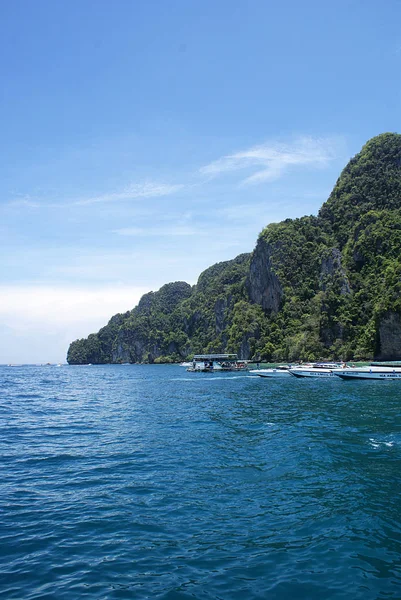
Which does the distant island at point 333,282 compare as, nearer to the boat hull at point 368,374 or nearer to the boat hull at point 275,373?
the boat hull at point 275,373

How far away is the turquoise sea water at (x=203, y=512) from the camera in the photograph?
8609 millimetres

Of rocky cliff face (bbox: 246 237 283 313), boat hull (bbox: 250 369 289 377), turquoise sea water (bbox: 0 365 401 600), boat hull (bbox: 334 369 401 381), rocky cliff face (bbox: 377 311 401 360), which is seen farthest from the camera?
rocky cliff face (bbox: 246 237 283 313)

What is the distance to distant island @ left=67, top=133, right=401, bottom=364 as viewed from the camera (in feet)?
365

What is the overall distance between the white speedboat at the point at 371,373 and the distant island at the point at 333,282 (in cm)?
3575

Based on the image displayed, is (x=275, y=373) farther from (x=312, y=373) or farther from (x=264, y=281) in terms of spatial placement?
(x=264, y=281)

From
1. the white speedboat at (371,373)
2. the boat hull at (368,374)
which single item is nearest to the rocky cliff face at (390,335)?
the white speedboat at (371,373)

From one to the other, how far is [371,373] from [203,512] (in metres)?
53.7

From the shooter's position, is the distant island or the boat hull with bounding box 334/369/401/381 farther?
the distant island

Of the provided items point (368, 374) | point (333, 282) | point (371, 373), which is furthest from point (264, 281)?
point (371, 373)

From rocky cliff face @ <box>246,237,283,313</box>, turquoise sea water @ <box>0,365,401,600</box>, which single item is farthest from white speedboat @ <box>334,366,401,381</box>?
rocky cliff face @ <box>246,237,283,313</box>

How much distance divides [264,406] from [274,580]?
2731 centimetres

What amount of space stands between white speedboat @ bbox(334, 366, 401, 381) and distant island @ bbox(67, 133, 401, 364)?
3575cm

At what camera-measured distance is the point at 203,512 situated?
12.1 meters

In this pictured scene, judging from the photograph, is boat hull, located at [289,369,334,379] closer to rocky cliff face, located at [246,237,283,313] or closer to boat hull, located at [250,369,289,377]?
boat hull, located at [250,369,289,377]
